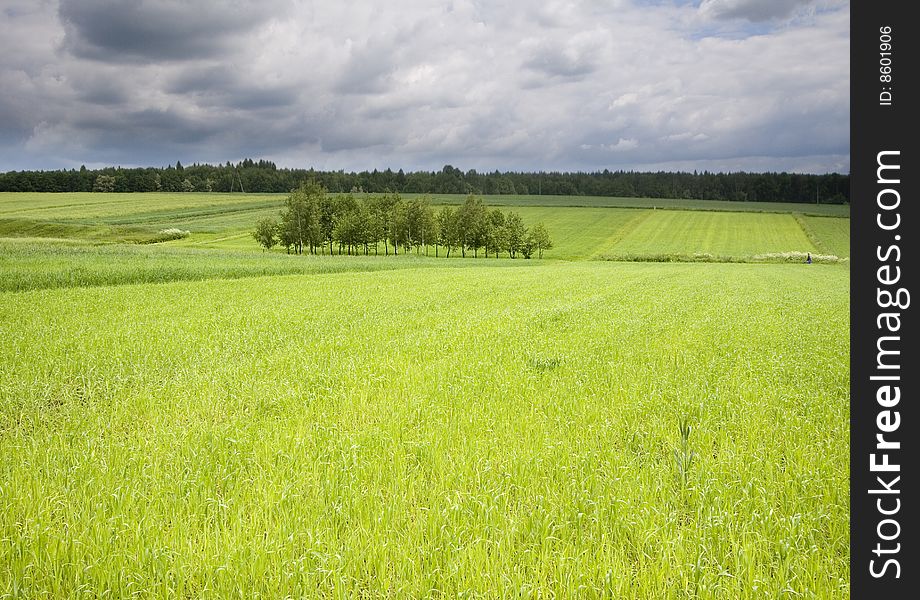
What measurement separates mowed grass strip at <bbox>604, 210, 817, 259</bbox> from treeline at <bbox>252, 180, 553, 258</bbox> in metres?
20.4

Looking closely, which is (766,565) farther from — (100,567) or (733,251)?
(733,251)

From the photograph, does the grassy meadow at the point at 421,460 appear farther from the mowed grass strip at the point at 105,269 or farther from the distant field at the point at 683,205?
the distant field at the point at 683,205

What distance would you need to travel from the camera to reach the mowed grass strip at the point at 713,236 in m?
96.4

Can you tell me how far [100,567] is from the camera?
402cm

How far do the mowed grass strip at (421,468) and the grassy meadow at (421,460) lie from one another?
3 cm

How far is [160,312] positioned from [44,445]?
12906mm

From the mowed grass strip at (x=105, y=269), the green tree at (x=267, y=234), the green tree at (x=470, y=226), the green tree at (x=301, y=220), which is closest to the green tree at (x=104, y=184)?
the green tree at (x=267, y=234)

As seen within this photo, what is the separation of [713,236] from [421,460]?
121358 millimetres

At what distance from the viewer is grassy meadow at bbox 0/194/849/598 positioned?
3.97 metres
